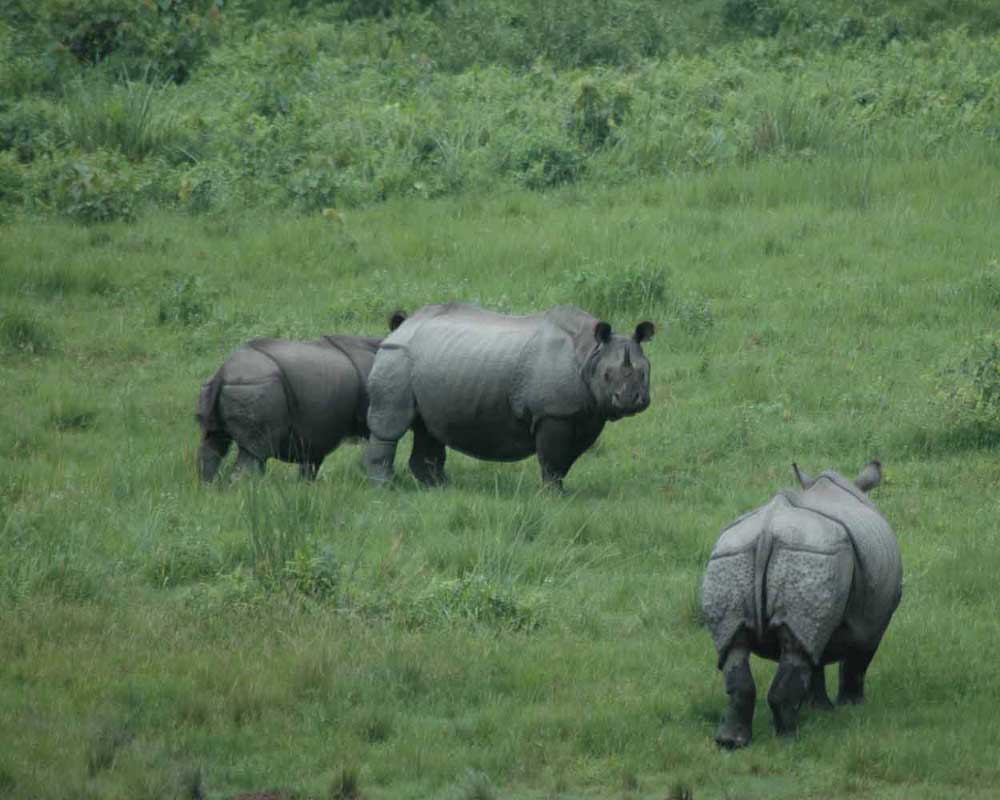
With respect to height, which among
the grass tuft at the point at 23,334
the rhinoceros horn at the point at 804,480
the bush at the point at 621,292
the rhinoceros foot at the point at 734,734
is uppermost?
the rhinoceros horn at the point at 804,480

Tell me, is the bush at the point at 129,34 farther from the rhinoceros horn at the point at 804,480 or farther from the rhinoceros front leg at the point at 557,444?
the rhinoceros horn at the point at 804,480

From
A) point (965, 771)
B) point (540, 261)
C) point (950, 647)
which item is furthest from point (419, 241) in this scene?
point (965, 771)

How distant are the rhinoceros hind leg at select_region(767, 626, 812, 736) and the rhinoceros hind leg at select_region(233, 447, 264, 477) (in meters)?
4.83

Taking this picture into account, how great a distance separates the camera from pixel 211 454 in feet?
38.3

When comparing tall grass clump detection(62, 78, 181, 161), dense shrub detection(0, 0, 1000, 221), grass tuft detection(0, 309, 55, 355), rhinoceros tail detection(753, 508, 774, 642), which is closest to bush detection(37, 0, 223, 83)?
dense shrub detection(0, 0, 1000, 221)

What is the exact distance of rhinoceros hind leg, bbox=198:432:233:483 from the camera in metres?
11.6

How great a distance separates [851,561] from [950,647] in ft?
5.01

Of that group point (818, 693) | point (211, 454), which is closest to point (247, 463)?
point (211, 454)

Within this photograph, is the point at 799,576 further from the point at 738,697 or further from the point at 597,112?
the point at 597,112

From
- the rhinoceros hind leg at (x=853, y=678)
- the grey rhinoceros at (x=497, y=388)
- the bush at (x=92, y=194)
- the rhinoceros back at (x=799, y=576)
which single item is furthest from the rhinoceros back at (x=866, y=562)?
the bush at (x=92, y=194)

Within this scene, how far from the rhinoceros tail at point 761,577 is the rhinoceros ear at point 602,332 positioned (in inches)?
160

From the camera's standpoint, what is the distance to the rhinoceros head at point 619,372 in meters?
11.2

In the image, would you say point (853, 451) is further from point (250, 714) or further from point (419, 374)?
point (250, 714)

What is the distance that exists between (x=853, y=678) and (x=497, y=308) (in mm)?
7273
